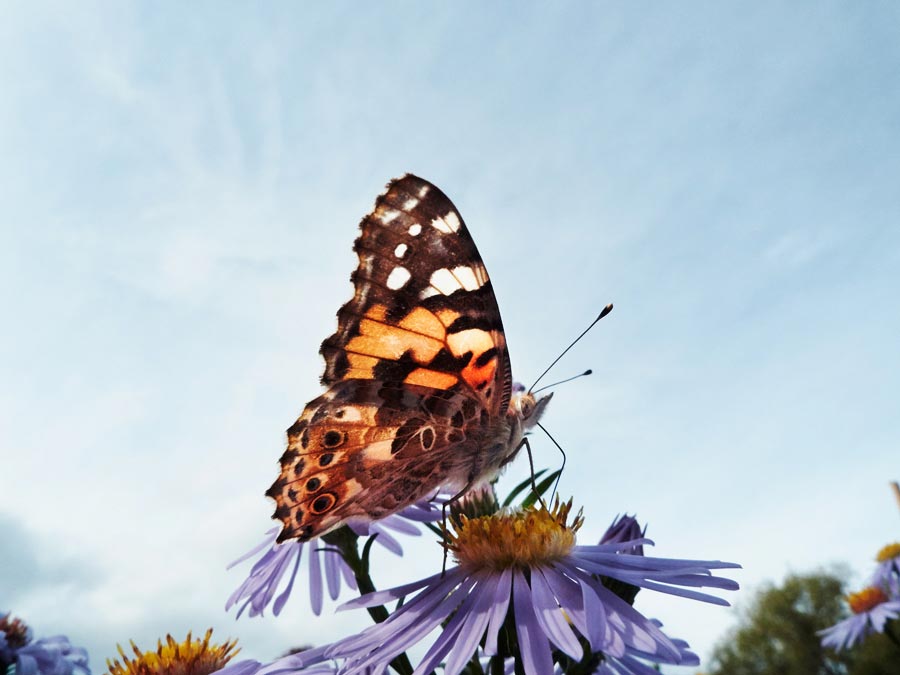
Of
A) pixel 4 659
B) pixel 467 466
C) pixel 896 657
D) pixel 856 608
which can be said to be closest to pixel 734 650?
pixel 896 657

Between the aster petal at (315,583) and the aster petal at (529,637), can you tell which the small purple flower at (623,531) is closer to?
the aster petal at (529,637)

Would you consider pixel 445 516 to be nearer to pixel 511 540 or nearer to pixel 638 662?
pixel 511 540

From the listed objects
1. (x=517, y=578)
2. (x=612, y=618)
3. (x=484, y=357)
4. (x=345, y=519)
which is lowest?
(x=612, y=618)

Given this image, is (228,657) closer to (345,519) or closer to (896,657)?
(345,519)

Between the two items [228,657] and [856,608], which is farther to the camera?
[856,608]

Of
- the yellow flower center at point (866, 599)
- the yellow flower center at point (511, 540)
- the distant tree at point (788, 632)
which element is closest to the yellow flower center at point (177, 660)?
the yellow flower center at point (511, 540)

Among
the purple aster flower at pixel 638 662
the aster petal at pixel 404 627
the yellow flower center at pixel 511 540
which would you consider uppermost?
the yellow flower center at pixel 511 540

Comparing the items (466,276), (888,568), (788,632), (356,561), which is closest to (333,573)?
(356,561)
